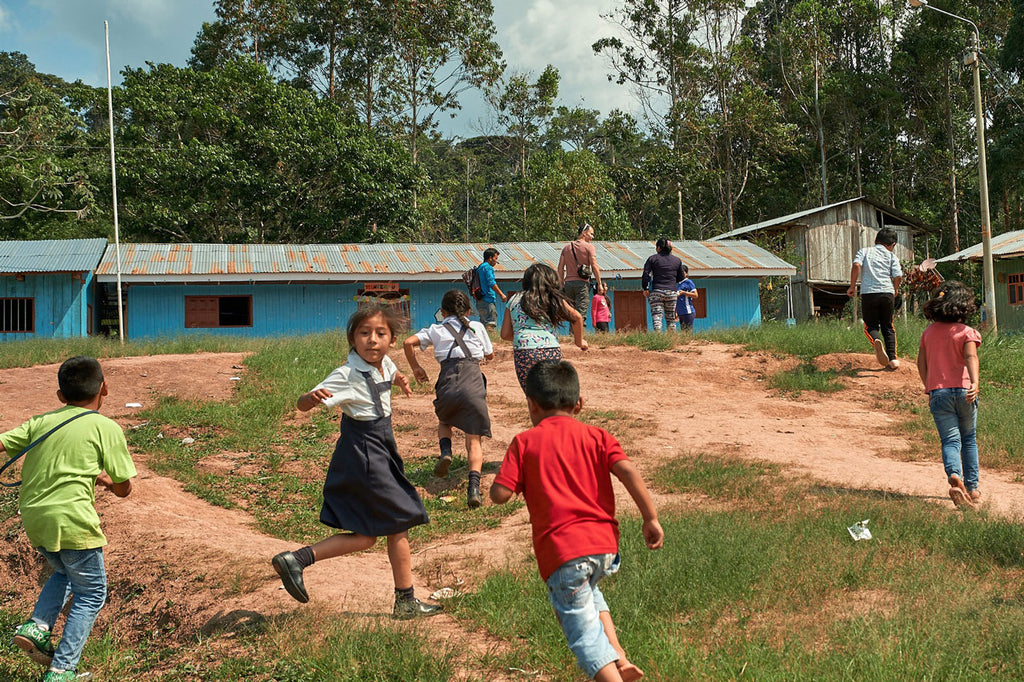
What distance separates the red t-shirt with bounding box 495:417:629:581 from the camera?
123 inches

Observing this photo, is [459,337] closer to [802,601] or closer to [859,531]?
[859,531]

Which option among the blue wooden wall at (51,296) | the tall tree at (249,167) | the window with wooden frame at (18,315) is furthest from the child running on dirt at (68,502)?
the tall tree at (249,167)

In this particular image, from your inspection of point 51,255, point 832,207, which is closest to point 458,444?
point 51,255

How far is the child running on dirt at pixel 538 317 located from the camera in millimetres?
6609

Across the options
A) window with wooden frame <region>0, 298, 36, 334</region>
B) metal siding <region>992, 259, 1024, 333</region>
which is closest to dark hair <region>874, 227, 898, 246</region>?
metal siding <region>992, 259, 1024, 333</region>

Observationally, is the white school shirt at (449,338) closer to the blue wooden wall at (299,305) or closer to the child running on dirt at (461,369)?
the child running on dirt at (461,369)

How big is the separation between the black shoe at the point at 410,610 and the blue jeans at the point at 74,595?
1.42 metres

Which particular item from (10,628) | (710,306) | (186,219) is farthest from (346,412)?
(186,219)

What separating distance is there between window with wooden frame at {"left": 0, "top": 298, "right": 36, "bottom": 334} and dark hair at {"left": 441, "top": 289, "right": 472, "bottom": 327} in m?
19.0

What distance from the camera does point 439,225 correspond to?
3941 centimetres

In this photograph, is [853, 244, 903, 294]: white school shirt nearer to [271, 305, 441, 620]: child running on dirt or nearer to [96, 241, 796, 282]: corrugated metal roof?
[271, 305, 441, 620]: child running on dirt

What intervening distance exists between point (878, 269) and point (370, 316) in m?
7.69

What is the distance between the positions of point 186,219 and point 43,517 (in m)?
25.5

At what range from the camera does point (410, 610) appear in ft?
14.3
